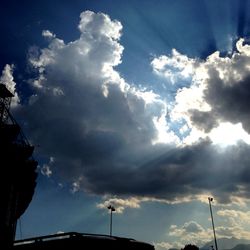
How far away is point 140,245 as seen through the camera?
13336mm

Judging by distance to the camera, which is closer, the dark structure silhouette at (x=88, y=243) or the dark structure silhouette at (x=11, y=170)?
the dark structure silhouette at (x=88, y=243)

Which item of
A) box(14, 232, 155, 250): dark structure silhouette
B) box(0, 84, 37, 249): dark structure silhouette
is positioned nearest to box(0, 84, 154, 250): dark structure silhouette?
box(0, 84, 37, 249): dark structure silhouette

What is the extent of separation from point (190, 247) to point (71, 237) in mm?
41392

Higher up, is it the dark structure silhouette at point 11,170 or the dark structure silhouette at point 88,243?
the dark structure silhouette at point 11,170

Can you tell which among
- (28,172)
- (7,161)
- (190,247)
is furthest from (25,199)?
(190,247)

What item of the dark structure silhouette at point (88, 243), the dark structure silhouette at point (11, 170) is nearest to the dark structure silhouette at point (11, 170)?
the dark structure silhouette at point (11, 170)

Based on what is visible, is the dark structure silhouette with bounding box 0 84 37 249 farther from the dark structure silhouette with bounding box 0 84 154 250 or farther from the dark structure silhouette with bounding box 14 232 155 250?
the dark structure silhouette with bounding box 14 232 155 250

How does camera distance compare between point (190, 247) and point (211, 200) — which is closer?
point (190, 247)

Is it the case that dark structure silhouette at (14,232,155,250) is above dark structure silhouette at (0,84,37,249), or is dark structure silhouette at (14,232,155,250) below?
below

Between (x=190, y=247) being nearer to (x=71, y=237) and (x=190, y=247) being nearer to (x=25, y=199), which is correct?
(x=25, y=199)

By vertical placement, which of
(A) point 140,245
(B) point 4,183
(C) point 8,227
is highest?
(B) point 4,183

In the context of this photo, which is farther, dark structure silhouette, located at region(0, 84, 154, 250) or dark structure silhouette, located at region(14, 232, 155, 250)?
dark structure silhouette, located at region(0, 84, 154, 250)

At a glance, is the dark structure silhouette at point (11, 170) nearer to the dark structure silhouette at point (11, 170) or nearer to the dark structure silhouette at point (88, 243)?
the dark structure silhouette at point (11, 170)

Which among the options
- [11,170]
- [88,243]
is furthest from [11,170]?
[88,243]
